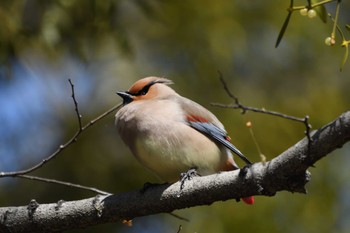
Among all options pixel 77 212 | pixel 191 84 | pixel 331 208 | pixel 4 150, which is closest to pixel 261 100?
pixel 191 84

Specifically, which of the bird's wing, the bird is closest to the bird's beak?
the bird

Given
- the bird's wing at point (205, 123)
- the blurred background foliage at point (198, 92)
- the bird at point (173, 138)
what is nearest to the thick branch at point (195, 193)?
the bird at point (173, 138)

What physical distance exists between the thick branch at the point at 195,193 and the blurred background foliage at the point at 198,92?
1.85 metres

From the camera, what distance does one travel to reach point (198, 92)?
8000 mm

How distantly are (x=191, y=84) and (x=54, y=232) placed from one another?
12.5 feet

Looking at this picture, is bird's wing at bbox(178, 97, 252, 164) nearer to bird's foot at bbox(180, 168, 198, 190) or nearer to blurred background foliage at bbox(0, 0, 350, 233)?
bird's foot at bbox(180, 168, 198, 190)

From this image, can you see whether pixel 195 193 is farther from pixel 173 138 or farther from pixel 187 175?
pixel 173 138

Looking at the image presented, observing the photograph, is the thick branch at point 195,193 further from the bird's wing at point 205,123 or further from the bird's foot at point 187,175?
the bird's wing at point 205,123

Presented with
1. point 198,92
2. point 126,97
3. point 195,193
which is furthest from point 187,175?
point 198,92

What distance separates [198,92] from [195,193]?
160 inches

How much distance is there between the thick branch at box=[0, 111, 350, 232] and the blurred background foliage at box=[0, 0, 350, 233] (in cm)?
185

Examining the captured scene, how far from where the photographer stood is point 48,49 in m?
5.89

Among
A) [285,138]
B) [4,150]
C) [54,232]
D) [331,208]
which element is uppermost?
[4,150]

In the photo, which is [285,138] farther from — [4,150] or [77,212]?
[77,212]
